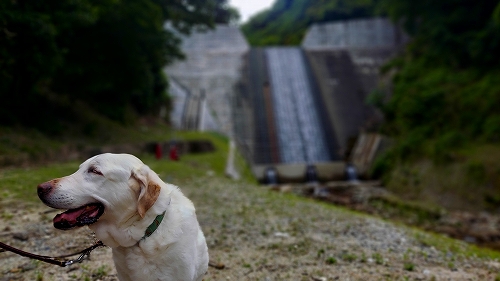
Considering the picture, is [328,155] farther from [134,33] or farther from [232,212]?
[232,212]

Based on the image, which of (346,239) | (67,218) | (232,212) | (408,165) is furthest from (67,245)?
(408,165)

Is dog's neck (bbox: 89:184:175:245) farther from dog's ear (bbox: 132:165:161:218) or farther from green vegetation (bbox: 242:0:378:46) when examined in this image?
green vegetation (bbox: 242:0:378:46)

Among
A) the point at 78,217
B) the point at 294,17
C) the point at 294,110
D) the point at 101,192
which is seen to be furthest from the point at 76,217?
the point at 294,17

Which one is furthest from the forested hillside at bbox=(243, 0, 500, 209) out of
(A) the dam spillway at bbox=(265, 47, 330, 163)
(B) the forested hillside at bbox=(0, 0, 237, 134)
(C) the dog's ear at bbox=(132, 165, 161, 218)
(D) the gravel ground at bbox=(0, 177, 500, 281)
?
(C) the dog's ear at bbox=(132, 165, 161, 218)

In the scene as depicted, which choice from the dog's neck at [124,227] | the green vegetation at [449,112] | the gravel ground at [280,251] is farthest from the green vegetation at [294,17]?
the dog's neck at [124,227]

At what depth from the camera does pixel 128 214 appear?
227 cm

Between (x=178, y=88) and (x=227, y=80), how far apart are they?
369cm

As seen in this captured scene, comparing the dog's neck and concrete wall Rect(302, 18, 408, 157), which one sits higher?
concrete wall Rect(302, 18, 408, 157)

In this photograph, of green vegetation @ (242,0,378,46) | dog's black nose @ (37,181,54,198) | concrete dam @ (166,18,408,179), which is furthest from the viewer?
green vegetation @ (242,0,378,46)

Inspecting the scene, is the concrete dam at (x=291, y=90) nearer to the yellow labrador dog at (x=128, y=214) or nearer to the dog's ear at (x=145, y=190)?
the yellow labrador dog at (x=128, y=214)

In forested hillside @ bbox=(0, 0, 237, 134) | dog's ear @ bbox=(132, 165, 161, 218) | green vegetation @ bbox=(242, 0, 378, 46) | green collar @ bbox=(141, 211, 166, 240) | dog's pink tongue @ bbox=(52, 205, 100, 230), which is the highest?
green vegetation @ bbox=(242, 0, 378, 46)

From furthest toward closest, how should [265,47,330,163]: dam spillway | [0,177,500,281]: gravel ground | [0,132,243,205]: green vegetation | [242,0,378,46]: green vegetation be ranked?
1. [242,0,378,46]: green vegetation
2. [265,47,330,163]: dam spillway
3. [0,132,243,205]: green vegetation
4. [0,177,500,281]: gravel ground

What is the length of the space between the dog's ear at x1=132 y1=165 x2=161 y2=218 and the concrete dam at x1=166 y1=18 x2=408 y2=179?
54.5ft

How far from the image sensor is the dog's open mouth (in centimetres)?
216
